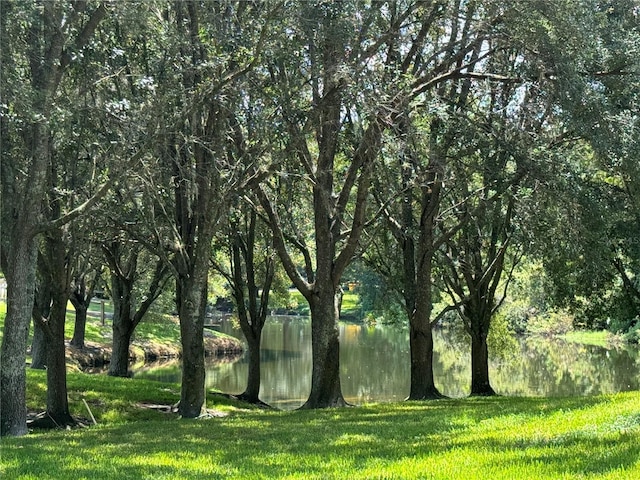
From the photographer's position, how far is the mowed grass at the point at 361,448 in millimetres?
5352

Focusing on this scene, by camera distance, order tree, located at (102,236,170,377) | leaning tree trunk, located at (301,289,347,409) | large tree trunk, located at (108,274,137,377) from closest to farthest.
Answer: leaning tree trunk, located at (301,289,347,409) < tree, located at (102,236,170,377) < large tree trunk, located at (108,274,137,377)

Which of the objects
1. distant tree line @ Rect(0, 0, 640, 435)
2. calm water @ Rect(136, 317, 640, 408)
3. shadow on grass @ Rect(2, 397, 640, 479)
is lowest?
calm water @ Rect(136, 317, 640, 408)

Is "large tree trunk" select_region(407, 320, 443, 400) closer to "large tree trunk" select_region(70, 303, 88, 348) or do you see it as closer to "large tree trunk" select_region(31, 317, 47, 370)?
"large tree trunk" select_region(31, 317, 47, 370)

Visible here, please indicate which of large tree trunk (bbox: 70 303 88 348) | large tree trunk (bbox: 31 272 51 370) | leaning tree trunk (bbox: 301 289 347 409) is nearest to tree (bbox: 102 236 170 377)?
large tree trunk (bbox: 31 272 51 370)

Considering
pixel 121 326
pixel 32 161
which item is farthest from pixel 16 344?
pixel 121 326

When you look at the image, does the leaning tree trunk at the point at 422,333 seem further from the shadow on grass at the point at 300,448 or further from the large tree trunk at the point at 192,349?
the shadow on grass at the point at 300,448

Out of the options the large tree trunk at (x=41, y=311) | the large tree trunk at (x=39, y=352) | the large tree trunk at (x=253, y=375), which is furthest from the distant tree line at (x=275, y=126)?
the large tree trunk at (x=39, y=352)

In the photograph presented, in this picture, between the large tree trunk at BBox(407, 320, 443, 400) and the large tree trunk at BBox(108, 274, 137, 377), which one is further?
the large tree trunk at BBox(108, 274, 137, 377)

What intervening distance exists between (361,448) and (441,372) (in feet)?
93.2

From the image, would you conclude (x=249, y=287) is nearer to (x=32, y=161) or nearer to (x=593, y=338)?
(x=32, y=161)

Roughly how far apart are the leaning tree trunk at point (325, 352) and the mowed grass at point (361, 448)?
327 centimetres

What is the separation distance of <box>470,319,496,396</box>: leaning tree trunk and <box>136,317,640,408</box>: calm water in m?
4.53

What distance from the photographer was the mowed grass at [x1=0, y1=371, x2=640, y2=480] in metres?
5.35

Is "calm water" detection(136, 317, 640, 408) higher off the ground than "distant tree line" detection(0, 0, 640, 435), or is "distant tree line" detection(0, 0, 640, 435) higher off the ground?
"distant tree line" detection(0, 0, 640, 435)
